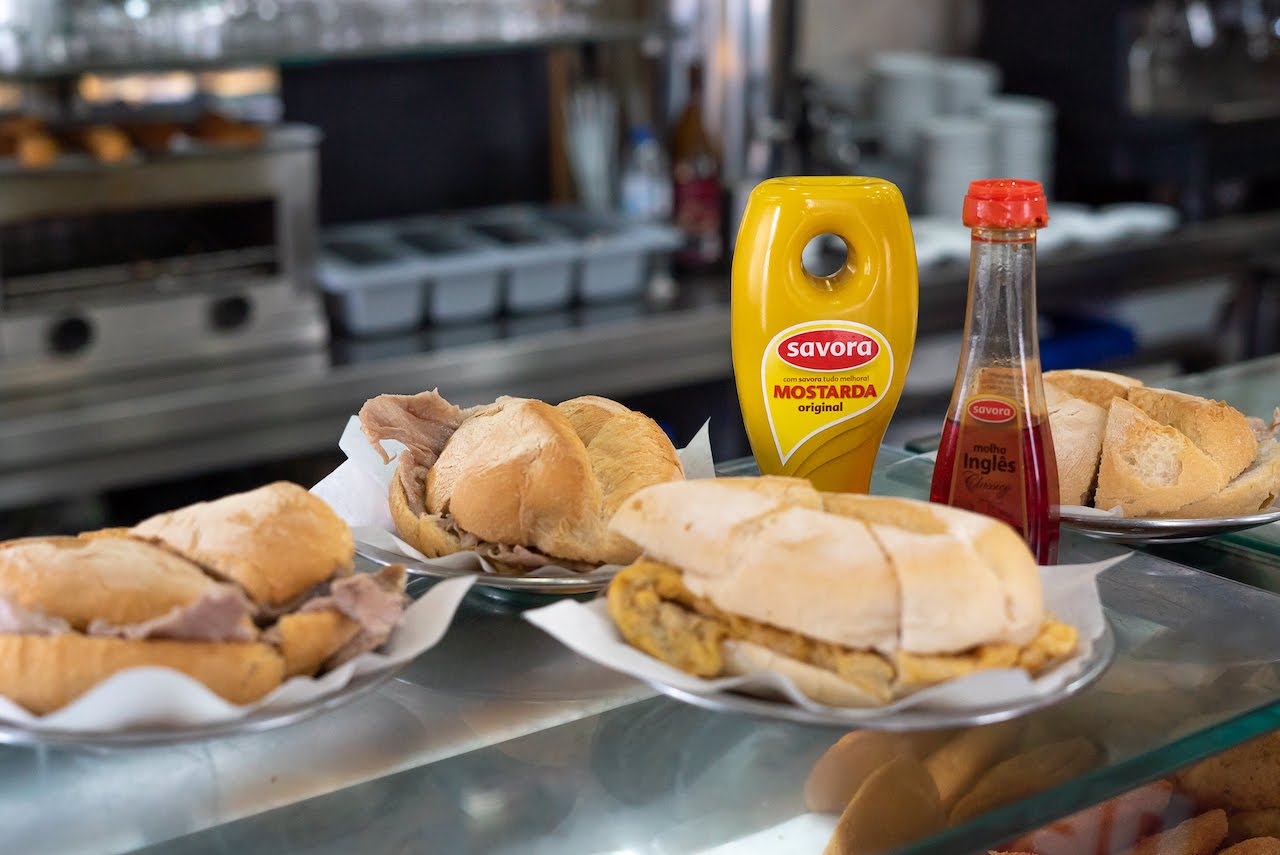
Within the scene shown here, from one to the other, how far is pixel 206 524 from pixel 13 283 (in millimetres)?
1780

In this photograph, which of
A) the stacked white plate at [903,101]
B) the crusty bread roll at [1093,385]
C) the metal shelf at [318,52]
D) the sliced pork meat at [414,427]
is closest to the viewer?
the sliced pork meat at [414,427]

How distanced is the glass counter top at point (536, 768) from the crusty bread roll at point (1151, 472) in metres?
0.14

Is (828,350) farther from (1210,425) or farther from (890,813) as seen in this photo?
(890,813)

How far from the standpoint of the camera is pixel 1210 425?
1.01m

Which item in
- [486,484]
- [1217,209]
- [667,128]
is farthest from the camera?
[1217,209]

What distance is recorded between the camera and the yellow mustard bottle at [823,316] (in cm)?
99

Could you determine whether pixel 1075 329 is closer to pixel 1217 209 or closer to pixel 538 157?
pixel 1217 209

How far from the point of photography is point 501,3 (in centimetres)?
292

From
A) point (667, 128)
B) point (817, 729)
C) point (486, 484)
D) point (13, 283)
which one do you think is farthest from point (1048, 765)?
point (667, 128)

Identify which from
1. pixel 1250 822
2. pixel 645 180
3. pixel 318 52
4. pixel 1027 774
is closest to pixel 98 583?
pixel 1027 774

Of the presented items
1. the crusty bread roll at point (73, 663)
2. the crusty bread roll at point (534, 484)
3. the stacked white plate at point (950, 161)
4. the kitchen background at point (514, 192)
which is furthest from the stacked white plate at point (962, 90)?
the crusty bread roll at point (73, 663)

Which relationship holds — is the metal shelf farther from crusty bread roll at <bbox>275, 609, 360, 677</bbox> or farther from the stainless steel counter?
crusty bread roll at <bbox>275, 609, 360, 677</bbox>

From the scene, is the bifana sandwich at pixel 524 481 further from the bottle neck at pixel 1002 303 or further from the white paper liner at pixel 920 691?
the bottle neck at pixel 1002 303

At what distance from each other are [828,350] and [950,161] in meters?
2.46
